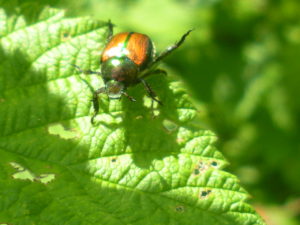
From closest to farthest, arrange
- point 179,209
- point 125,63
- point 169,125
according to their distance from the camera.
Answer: point 179,209, point 169,125, point 125,63

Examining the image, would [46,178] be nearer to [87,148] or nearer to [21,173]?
[21,173]

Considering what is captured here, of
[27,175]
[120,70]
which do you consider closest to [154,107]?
[120,70]

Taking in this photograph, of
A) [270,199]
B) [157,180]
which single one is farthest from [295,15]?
[157,180]

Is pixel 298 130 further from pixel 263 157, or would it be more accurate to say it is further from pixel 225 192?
pixel 225 192

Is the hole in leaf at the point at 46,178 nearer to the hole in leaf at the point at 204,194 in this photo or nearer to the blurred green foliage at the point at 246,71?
the hole in leaf at the point at 204,194

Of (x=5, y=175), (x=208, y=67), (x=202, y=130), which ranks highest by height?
(x=208, y=67)

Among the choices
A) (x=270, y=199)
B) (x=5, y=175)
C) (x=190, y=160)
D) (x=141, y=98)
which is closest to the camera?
(x=5, y=175)
